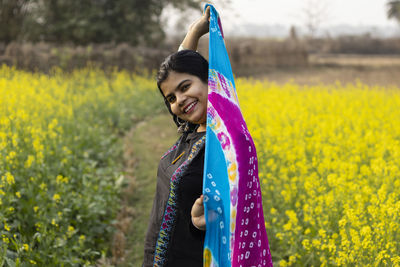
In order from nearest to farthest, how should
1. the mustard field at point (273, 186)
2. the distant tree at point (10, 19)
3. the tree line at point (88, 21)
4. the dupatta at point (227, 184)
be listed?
the dupatta at point (227, 184) < the mustard field at point (273, 186) < the tree line at point (88, 21) < the distant tree at point (10, 19)

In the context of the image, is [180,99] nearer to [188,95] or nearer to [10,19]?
[188,95]

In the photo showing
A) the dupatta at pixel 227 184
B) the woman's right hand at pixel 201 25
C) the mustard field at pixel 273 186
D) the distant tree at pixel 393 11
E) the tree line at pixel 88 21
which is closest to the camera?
the dupatta at pixel 227 184

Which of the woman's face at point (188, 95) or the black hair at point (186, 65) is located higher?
the black hair at point (186, 65)

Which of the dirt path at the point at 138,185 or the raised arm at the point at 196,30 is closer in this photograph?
the raised arm at the point at 196,30

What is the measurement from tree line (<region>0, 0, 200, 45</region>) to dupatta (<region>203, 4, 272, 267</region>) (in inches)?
695

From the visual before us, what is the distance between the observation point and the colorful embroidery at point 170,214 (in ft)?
5.67

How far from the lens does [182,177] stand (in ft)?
5.63

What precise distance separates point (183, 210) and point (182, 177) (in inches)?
6.8

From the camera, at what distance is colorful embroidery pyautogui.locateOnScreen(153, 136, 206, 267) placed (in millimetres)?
1729

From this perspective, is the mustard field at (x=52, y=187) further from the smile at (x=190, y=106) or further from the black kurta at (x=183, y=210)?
the smile at (x=190, y=106)

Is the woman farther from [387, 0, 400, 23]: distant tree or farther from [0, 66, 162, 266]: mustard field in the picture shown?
[387, 0, 400, 23]: distant tree

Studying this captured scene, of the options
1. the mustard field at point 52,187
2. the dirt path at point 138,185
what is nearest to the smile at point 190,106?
the mustard field at point 52,187

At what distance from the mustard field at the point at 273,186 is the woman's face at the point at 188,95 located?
1.30 meters

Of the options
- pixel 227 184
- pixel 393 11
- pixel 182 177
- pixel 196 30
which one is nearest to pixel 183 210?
pixel 182 177
